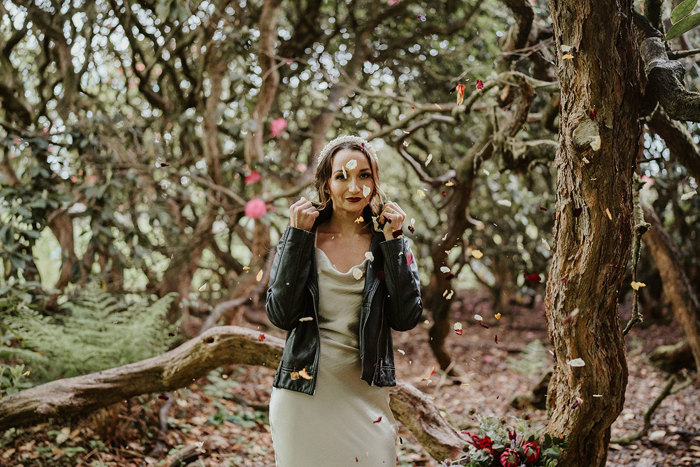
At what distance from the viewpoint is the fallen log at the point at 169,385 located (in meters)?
3.03

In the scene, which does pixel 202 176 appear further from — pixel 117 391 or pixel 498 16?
pixel 498 16

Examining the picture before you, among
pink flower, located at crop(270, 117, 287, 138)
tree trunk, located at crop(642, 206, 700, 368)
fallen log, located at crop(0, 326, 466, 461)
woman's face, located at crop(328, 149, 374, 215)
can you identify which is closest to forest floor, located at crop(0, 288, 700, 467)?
fallen log, located at crop(0, 326, 466, 461)

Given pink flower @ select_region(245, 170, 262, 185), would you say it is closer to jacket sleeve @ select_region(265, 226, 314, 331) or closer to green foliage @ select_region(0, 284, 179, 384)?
green foliage @ select_region(0, 284, 179, 384)

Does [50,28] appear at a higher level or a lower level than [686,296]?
higher

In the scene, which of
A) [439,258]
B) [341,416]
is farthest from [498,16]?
[341,416]

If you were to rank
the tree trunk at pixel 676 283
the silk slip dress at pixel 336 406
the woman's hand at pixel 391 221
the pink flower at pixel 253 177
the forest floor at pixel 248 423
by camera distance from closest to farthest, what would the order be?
the silk slip dress at pixel 336 406, the woman's hand at pixel 391 221, the forest floor at pixel 248 423, the tree trunk at pixel 676 283, the pink flower at pixel 253 177

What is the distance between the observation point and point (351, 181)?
83.4 inches

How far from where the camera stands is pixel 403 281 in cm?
205

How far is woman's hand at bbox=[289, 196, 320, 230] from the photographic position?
2.08 metres

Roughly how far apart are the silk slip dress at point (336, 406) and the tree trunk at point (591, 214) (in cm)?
78

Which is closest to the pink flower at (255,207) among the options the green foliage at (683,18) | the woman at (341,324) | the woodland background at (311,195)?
the woodland background at (311,195)

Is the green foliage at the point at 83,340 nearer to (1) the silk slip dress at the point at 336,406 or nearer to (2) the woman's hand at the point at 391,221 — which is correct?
(1) the silk slip dress at the point at 336,406

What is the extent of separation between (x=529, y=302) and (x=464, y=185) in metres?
4.80

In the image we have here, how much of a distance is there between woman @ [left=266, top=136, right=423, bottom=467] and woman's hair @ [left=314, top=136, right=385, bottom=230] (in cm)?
2
